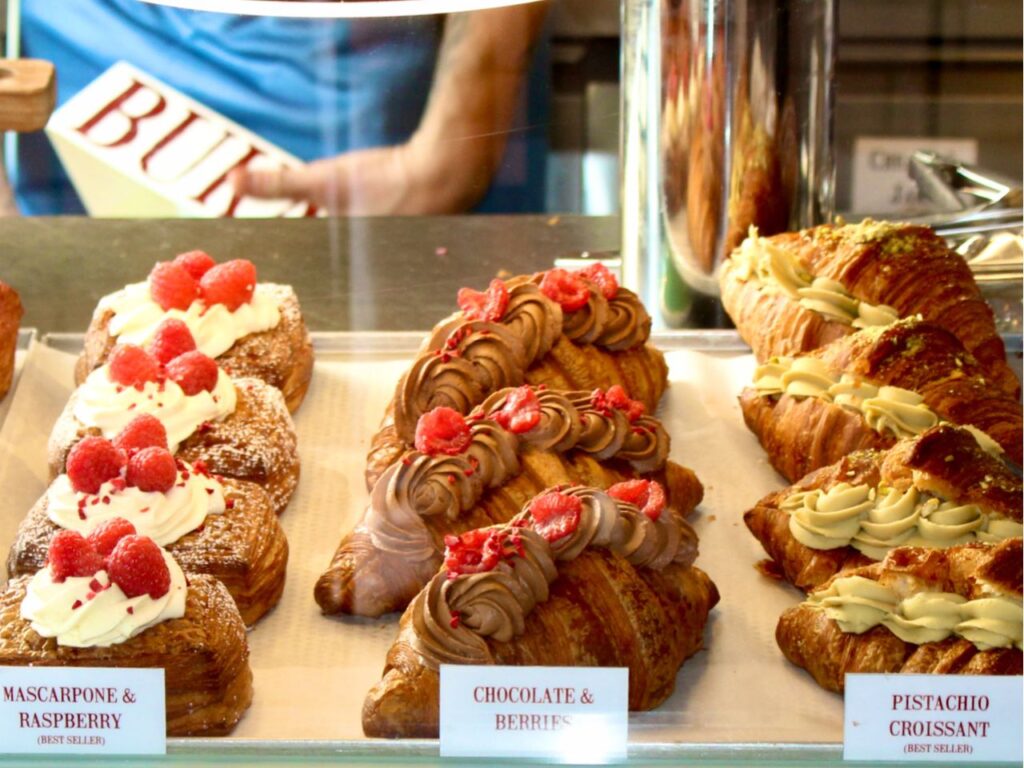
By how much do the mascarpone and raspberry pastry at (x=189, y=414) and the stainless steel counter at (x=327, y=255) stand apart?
99 millimetres

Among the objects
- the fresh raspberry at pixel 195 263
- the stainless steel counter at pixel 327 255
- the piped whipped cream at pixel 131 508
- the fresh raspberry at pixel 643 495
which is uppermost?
the stainless steel counter at pixel 327 255

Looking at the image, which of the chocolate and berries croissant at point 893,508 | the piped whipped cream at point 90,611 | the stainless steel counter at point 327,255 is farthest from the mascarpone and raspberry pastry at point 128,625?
the chocolate and berries croissant at point 893,508

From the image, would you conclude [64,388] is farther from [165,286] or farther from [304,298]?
[304,298]

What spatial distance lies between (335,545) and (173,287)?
53cm

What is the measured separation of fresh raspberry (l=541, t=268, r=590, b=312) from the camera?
2.11 metres

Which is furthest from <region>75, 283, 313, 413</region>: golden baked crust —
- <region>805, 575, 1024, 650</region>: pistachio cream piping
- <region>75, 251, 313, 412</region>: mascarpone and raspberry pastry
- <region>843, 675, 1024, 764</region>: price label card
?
<region>843, 675, 1024, 764</region>: price label card

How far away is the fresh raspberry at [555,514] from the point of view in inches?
59.6

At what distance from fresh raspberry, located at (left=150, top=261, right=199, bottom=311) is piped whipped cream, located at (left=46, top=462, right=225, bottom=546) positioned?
42 centimetres

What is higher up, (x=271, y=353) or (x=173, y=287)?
(x=173, y=287)

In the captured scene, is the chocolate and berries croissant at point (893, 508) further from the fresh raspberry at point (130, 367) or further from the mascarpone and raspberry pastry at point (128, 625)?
the fresh raspberry at point (130, 367)

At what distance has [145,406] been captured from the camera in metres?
2.06

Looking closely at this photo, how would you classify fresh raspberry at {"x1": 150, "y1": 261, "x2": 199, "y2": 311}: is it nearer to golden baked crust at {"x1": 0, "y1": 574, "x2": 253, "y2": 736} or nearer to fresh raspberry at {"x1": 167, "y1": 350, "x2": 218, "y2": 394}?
fresh raspberry at {"x1": 167, "y1": 350, "x2": 218, "y2": 394}

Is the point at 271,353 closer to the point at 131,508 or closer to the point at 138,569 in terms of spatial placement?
the point at 131,508

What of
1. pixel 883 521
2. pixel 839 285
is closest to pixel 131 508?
pixel 883 521
